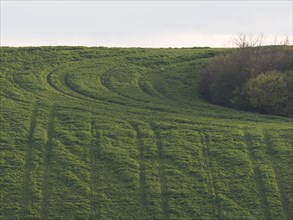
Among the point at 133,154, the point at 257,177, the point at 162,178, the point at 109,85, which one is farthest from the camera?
the point at 109,85

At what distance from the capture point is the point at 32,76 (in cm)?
6950

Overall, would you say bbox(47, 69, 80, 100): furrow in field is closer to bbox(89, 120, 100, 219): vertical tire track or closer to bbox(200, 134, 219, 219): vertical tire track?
bbox(89, 120, 100, 219): vertical tire track

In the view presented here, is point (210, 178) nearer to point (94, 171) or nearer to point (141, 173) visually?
A: point (141, 173)

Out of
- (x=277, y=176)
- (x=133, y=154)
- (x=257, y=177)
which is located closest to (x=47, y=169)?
(x=133, y=154)

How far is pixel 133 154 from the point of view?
50531mm

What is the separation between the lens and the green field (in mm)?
44531

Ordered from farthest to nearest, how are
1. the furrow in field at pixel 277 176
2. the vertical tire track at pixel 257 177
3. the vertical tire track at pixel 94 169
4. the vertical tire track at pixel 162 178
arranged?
the furrow in field at pixel 277 176 < the vertical tire track at pixel 257 177 < the vertical tire track at pixel 162 178 < the vertical tire track at pixel 94 169

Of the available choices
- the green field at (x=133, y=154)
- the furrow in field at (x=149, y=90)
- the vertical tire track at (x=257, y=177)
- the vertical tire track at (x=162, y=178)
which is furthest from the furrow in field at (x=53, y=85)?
the vertical tire track at (x=257, y=177)

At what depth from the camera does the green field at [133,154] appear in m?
44.5

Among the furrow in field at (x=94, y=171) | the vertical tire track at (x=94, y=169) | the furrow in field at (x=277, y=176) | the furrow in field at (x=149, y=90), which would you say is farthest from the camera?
the furrow in field at (x=149, y=90)

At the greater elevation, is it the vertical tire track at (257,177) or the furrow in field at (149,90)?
the furrow in field at (149,90)

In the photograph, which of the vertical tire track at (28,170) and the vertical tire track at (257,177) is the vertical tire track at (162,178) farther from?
the vertical tire track at (28,170)

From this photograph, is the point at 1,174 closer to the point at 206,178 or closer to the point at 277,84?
the point at 206,178

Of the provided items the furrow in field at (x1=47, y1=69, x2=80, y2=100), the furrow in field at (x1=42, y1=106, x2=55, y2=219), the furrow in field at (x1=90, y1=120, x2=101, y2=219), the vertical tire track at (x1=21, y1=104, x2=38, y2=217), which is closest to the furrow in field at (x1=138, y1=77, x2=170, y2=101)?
the furrow in field at (x1=47, y1=69, x2=80, y2=100)
